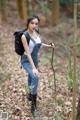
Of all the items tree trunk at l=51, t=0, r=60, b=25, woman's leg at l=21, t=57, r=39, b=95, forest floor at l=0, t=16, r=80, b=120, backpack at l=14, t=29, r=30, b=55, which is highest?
backpack at l=14, t=29, r=30, b=55

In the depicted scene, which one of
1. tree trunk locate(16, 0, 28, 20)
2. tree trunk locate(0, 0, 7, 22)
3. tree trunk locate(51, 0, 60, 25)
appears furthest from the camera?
tree trunk locate(51, 0, 60, 25)

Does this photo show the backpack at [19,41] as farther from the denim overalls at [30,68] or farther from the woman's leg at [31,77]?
the woman's leg at [31,77]

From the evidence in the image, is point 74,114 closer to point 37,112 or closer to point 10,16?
point 37,112

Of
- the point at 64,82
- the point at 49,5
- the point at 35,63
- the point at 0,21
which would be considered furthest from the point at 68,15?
the point at 35,63

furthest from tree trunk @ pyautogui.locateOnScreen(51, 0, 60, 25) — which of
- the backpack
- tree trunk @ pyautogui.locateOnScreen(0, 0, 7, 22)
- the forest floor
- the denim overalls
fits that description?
the backpack

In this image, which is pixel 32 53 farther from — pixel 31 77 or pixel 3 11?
pixel 3 11

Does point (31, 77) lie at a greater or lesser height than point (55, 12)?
greater

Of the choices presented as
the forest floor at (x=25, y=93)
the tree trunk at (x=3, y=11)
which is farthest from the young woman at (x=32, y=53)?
the tree trunk at (x=3, y=11)

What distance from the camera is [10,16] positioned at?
109 ft

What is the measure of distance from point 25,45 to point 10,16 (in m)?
24.5

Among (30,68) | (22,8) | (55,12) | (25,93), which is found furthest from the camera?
(55,12)

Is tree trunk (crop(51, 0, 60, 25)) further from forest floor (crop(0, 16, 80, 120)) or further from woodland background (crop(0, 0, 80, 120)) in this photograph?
forest floor (crop(0, 16, 80, 120))

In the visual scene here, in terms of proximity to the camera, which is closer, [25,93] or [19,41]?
[19,41]

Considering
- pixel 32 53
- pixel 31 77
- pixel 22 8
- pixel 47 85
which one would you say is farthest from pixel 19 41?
pixel 22 8
